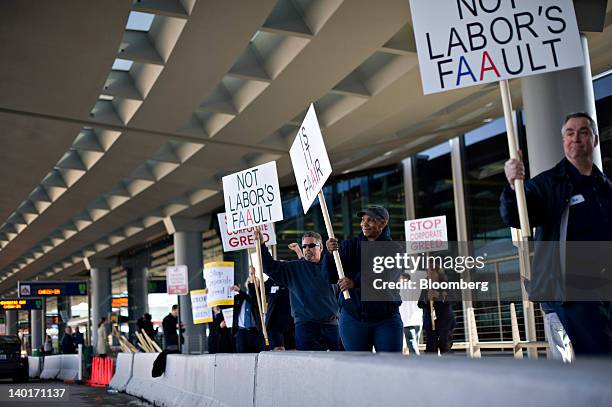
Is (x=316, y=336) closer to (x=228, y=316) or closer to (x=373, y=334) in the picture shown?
(x=373, y=334)

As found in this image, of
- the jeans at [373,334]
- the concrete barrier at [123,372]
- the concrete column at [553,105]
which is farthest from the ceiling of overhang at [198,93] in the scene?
the jeans at [373,334]

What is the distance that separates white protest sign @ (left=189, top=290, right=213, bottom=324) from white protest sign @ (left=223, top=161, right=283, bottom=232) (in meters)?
10.6

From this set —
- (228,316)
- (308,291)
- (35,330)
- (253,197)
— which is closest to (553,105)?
Answer: (253,197)

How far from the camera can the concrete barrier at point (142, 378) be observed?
45.1 feet

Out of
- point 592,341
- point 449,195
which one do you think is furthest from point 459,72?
point 449,195

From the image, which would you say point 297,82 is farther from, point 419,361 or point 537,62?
point 419,361

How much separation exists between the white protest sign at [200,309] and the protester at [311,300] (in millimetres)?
12757

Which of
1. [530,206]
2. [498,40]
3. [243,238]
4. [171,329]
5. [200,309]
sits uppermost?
[498,40]

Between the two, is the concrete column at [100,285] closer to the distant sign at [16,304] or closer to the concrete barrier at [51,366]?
the distant sign at [16,304]

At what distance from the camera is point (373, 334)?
6906mm

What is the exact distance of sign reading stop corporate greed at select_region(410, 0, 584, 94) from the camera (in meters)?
5.54

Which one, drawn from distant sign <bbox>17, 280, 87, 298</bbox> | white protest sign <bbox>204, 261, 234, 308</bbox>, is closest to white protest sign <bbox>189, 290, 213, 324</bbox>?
white protest sign <bbox>204, 261, 234, 308</bbox>

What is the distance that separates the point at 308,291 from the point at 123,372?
1022 cm

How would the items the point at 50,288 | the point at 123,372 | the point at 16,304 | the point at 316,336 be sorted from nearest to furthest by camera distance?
the point at 316,336 → the point at 123,372 → the point at 50,288 → the point at 16,304
